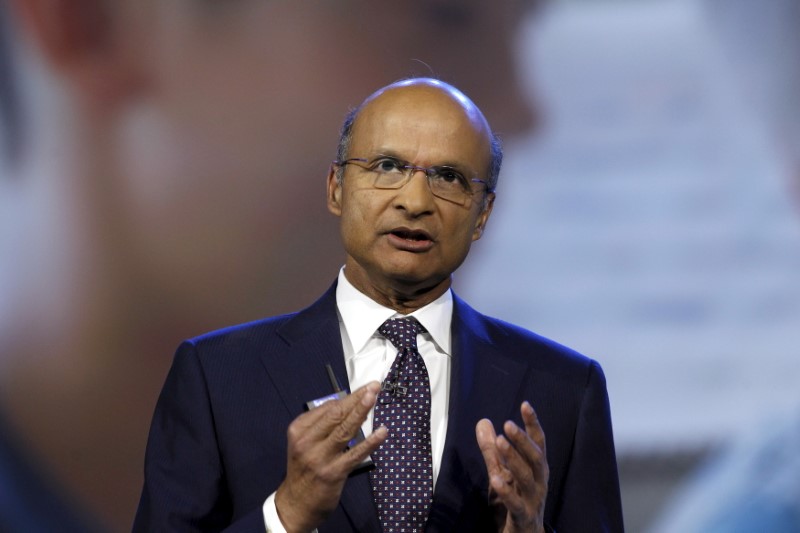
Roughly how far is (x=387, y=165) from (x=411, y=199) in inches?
4.2

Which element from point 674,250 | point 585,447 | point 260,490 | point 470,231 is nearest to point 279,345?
point 260,490

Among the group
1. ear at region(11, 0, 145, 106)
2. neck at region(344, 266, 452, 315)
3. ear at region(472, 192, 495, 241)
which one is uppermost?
ear at region(11, 0, 145, 106)

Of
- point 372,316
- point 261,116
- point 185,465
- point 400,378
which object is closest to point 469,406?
point 400,378

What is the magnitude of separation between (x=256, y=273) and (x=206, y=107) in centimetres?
51

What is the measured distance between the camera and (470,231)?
7.47ft

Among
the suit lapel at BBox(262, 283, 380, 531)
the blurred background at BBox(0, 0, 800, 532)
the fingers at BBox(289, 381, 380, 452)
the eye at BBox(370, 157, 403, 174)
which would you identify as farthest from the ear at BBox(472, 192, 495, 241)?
the blurred background at BBox(0, 0, 800, 532)

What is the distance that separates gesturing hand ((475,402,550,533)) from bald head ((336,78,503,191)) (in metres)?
0.67

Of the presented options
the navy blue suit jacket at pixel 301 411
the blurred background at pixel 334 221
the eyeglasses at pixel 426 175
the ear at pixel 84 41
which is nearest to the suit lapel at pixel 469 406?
the navy blue suit jacket at pixel 301 411

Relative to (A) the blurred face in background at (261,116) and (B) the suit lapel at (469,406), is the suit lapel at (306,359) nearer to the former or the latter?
(B) the suit lapel at (469,406)

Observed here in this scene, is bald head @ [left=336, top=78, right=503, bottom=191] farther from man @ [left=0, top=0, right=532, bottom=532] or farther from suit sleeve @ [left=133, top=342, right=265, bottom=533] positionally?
man @ [left=0, top=0, right=532, bottom=532]

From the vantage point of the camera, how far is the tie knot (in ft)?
7.16

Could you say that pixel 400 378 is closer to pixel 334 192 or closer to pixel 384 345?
pixel 384 345

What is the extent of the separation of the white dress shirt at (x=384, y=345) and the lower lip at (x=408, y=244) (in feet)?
0.44

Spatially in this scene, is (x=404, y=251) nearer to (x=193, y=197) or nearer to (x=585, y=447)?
(x=585, y=447)
